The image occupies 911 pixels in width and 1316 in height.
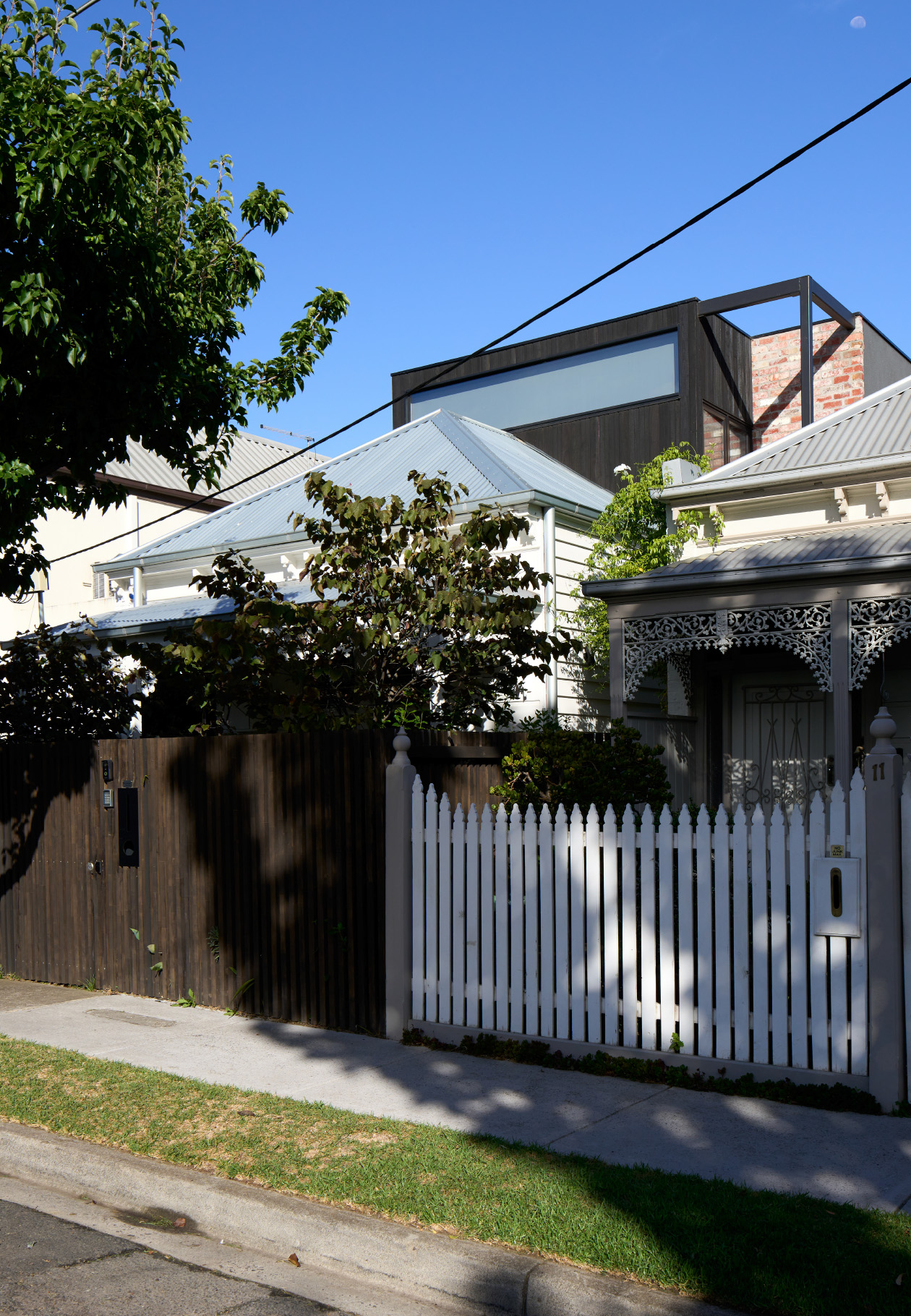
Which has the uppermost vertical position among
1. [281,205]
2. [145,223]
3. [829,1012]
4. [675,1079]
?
[281,205]

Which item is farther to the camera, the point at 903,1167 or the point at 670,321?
the point at 670,321

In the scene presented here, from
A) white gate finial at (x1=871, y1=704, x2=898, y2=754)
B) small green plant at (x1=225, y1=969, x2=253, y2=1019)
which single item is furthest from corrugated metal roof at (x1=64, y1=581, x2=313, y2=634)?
white gate finial at (x1=871, y1=704, x2=898, y2=754)

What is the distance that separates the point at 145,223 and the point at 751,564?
19.8 ft

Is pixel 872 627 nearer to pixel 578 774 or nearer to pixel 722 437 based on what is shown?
pixel 578 774

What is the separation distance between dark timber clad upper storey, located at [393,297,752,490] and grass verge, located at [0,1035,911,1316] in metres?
11.7

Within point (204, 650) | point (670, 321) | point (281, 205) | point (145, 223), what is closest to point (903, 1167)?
point (204, 650)

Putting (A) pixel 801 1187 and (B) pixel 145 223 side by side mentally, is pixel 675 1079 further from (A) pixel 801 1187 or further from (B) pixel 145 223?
(B) pixel 145 223

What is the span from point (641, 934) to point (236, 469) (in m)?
24.6

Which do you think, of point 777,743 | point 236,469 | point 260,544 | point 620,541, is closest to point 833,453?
point 620,541

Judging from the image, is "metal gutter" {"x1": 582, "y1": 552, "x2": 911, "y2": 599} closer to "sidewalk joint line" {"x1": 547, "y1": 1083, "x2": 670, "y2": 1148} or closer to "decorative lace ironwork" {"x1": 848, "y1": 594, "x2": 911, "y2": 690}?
"decorative lace ironwork" {"x1": 848, "y1": 594, "x2": 911, "y2": 690}

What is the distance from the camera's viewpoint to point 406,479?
51.6ft

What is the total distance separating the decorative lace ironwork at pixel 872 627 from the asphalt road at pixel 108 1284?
779cm

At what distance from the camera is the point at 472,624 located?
998 centimetres

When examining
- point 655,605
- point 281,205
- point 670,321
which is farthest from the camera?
point 670,321
